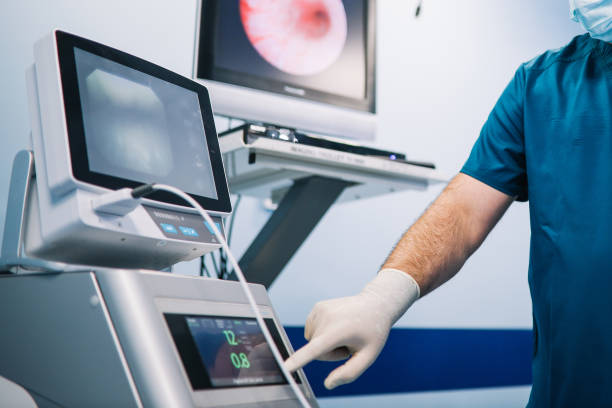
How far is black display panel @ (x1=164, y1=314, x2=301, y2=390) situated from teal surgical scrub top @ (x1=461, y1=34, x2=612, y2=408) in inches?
20.6

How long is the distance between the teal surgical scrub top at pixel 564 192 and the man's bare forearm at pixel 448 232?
0.11ft

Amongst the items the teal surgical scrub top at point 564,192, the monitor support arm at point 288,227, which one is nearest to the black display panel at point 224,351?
the teal surgical scrub top at point 564,192

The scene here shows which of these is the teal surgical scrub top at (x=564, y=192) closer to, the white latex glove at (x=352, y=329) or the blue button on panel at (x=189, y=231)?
the white latex glove at (x=352, y=329)

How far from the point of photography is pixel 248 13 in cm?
154

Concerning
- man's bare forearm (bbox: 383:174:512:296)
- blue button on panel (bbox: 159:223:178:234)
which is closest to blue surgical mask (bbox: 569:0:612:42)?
man's bare forearm (bbox: 383:174:512:296)

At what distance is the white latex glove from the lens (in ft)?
2.25

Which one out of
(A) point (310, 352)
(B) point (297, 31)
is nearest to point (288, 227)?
(B) point (297, 31)

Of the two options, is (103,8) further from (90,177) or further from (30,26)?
(90,177)

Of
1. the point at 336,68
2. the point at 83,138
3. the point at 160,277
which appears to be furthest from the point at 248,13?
the point at 160,277

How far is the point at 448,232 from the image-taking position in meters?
1.05

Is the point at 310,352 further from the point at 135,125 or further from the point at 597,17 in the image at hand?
the point at 597,17

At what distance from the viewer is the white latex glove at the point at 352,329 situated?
687mm

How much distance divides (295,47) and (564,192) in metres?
0.91

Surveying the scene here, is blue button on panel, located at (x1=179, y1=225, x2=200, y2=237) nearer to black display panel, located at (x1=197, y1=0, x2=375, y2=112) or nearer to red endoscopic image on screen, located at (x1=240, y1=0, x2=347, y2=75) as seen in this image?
black display panel, located at (x1=197, y1=0, x2=375, y2=112)
